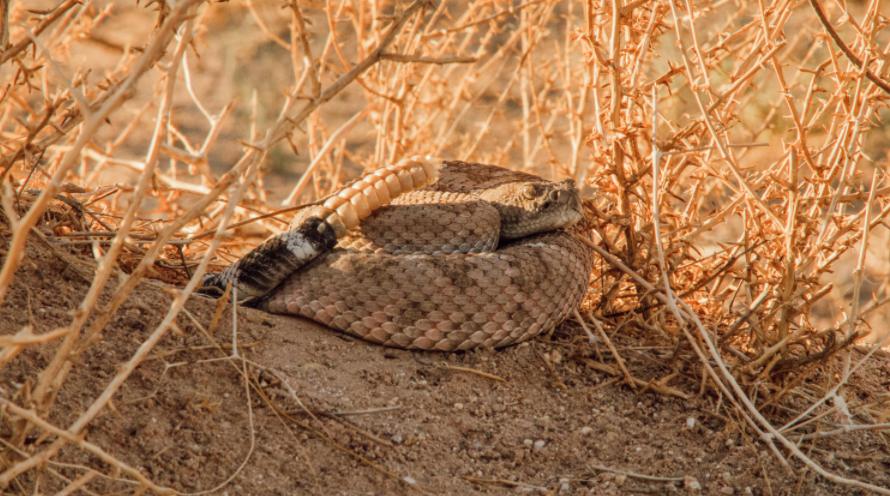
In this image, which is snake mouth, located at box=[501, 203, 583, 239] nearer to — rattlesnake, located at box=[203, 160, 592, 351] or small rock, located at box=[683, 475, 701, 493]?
rattlesnake, located at box=[203, 160, 592, 351]

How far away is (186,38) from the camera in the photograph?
226 centimetres

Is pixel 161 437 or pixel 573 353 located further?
pixel 573 353

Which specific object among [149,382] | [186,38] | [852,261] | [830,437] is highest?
[186,38]

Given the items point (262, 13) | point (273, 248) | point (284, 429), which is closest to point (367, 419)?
point (284, 429)

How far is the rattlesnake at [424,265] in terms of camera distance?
3.60 m

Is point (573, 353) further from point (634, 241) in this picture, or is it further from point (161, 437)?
point (161, 437)

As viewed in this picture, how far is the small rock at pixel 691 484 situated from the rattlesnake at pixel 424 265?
0.82m

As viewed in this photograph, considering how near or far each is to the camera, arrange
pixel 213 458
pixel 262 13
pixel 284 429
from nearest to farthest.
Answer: pixel 213 458
pixel 284 429
pixel 262 13

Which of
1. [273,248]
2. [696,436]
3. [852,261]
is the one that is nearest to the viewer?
[696,436]

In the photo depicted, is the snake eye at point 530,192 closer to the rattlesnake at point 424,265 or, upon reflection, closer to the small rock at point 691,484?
the rattlesnake at point 424,265

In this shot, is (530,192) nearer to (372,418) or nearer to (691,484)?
(372,418)

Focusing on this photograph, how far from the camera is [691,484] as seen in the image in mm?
3160

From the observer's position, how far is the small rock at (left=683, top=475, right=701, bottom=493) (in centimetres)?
315

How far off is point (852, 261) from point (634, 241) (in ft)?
19.8
